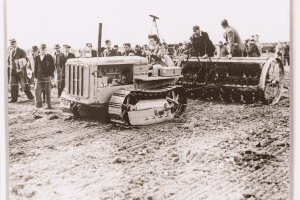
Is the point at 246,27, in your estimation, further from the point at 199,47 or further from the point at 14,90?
the point at 14,90

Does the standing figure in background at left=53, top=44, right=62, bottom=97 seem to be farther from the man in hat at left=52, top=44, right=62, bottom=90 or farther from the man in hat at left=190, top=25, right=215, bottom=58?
the man in hat at left=190, top=25, right=215, bottom=58

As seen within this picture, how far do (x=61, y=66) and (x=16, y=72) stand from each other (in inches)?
13.6

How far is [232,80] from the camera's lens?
308cm

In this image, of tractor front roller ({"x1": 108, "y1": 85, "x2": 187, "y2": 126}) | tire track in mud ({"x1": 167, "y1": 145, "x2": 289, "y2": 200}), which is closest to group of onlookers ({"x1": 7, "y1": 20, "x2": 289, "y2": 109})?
tractor front roller ({"x1": 108, "y1": 85, "x2": 187, "y2": 126})

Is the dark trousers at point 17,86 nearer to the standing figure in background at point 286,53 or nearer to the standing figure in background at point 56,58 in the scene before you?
the standing figure in background at point 56,58

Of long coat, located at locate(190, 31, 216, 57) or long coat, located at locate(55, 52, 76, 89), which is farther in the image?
long coat, located at locate(55, 52, 76, 89)

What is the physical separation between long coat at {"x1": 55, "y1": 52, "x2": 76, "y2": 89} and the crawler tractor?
32 millimetres

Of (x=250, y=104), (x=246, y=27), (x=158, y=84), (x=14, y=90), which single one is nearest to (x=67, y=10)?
(x=14, y=90)

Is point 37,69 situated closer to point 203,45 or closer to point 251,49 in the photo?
point 203,45

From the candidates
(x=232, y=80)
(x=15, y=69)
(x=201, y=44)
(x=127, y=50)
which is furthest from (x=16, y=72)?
(x=232, y=80)

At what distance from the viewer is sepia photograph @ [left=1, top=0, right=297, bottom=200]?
2.68m

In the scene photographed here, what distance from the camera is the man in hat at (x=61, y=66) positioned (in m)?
2.99

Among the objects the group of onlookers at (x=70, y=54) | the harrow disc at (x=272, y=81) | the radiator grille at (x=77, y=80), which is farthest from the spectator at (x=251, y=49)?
the radiator grille at (x=77, y=80)

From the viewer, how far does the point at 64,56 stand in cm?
301
